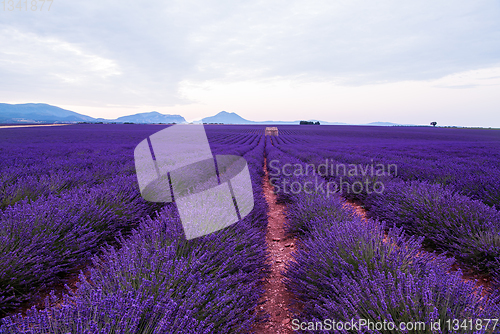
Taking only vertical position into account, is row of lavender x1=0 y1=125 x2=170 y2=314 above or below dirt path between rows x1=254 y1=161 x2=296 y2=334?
above

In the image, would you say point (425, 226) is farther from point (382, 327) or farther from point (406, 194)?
point (382, 327)

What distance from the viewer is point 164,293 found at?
1.22 metres

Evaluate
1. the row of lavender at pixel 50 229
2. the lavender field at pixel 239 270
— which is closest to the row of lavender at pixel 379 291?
the lavender field at pixel 239 270

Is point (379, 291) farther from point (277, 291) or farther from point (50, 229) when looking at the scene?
point (50, 229)

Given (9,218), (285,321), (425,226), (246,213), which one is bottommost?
(285,321)

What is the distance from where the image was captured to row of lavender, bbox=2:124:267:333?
3.14ft

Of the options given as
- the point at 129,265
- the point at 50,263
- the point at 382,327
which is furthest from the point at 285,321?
the point at 50,263

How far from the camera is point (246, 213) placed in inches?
99.7

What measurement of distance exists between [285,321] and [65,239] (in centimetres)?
206

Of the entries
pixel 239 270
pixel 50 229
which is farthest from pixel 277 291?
pixel 50 229

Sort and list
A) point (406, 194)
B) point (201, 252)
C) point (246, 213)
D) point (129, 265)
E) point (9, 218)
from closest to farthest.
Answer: point (129, 265)
point (201, 252)
point (9, 218)
point (246, 213)
point (406, 194)

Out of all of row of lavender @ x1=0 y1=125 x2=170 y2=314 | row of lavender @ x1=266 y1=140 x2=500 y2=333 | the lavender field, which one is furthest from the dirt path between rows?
row of lavender @ x1=0 y1=125 x2=170 y2=314

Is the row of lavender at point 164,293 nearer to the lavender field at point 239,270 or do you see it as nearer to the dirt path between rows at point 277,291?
the lavender field at point 239,270

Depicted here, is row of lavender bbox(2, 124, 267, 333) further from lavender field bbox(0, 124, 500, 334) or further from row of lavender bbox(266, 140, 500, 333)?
row of lavender bbox(266, 140, 500, 333)
